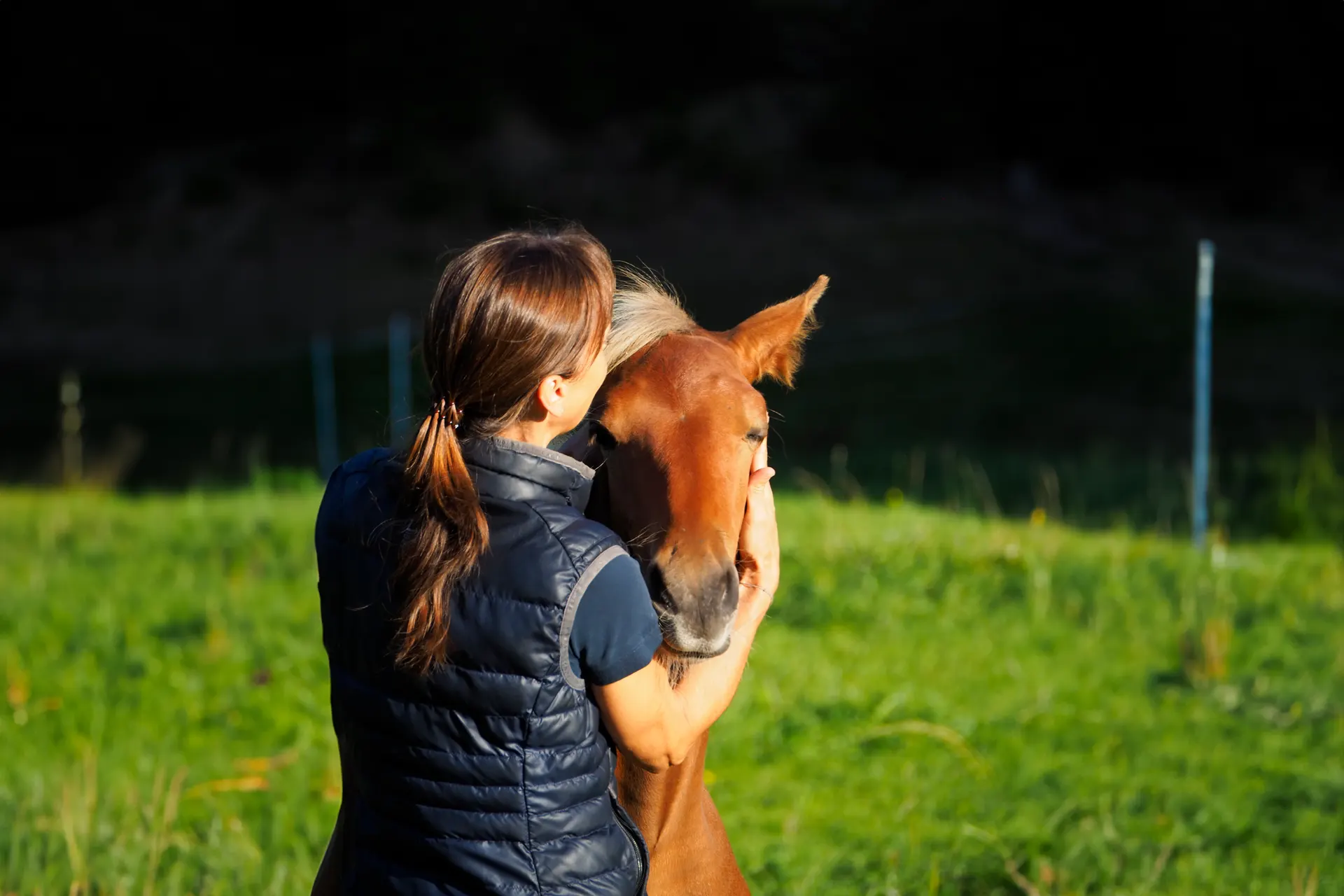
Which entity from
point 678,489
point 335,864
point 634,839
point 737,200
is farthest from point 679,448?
point 737,200

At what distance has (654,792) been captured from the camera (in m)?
2.28

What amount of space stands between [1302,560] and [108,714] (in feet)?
20.3

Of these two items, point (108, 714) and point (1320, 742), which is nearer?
point (1320, 742)

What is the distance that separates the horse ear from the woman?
75 cm

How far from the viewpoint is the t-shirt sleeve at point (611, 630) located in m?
1.65

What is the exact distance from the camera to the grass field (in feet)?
12.2

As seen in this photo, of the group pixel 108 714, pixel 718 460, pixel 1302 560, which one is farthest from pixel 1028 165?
pixel 718 460

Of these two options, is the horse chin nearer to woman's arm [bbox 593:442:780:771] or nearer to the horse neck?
woman's arm [bbox 593:442:780:771]

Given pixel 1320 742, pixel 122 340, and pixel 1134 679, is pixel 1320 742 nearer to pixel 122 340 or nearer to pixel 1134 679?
pixel 1134 679

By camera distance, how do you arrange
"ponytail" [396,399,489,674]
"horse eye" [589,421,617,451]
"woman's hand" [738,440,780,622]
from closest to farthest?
1. "ponytail" [396,399,489,674]
2. "woman's hand" [738,440,780,622]
3. "horse eye" [589,421,617,451]

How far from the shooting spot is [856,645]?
19.4ft

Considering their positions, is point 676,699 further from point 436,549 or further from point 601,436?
point 601,436

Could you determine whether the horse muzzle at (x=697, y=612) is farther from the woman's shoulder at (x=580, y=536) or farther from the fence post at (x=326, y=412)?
the fence post at (x=326, y=412)

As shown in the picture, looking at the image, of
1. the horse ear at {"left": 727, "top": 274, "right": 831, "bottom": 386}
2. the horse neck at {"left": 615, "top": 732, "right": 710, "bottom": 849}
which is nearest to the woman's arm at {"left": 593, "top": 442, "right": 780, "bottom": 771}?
the horse neck at {"left": 615, "top": 732, "right": 710, "bottom": 849}
